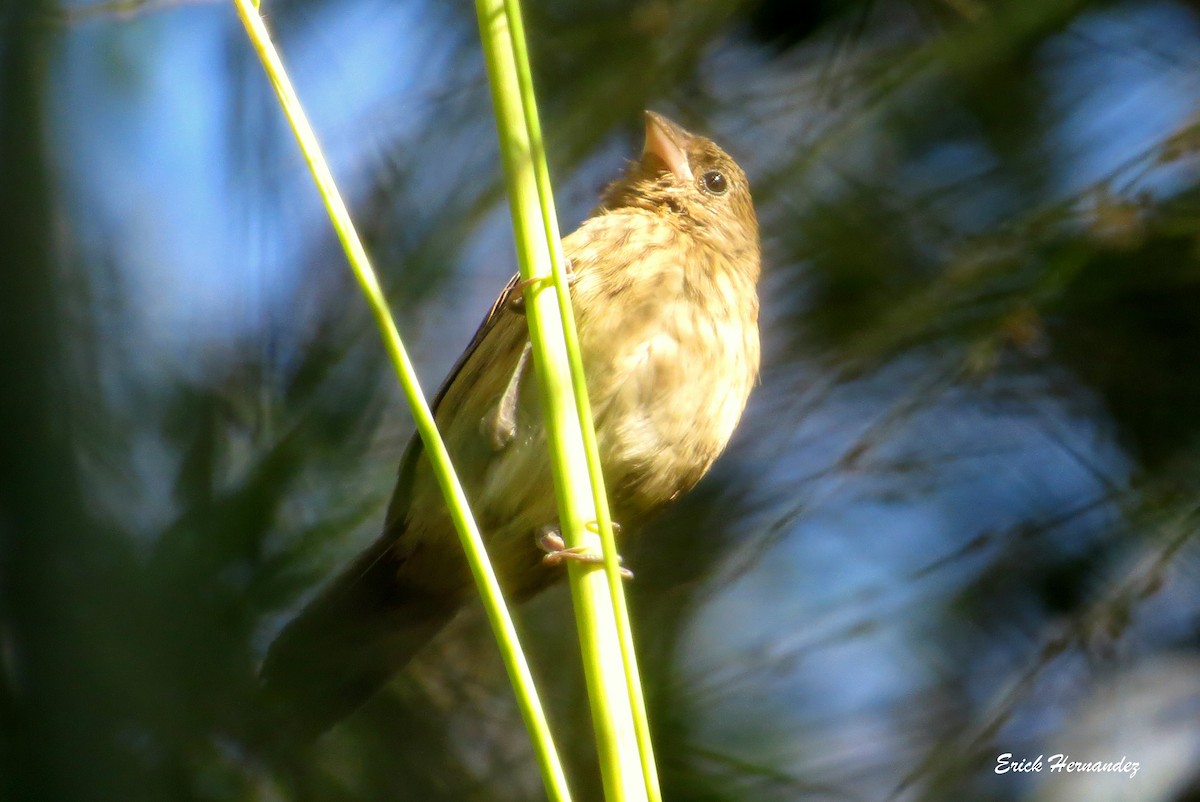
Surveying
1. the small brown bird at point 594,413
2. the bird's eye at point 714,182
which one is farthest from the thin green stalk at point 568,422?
the bird's eye at point 714,182

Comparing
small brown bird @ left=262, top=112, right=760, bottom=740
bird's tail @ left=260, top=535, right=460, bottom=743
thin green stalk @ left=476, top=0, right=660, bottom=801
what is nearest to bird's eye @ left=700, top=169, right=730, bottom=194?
small brown bird @ left=262, top=112, right=760, bottom=740

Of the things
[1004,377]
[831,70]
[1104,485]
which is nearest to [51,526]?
[831,70]

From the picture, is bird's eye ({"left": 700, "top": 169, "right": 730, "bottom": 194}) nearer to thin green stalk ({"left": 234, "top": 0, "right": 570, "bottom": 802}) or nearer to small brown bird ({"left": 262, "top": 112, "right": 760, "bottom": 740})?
small brown bird ({"left": 262, "top": 112, "right": 760, "bottom": 740})

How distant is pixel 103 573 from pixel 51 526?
0.15 metres

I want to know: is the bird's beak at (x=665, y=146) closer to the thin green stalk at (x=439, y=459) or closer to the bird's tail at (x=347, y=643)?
the bird's tail at (x=347, y=643)

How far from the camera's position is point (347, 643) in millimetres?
2748

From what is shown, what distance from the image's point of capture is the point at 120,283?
299 cm

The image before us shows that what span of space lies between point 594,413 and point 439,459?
4.46 feet

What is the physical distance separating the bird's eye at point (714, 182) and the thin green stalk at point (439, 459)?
1.87 m

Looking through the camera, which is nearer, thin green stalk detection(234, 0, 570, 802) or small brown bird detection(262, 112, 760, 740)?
thin green stalk detection(234, 0, 570, 802)

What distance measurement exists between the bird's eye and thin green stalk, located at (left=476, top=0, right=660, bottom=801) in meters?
1.84

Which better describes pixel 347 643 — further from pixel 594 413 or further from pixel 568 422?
pixel 568 422

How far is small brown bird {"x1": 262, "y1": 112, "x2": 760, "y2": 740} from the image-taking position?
95.5 inches

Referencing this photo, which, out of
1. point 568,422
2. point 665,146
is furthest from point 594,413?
point 568,422
